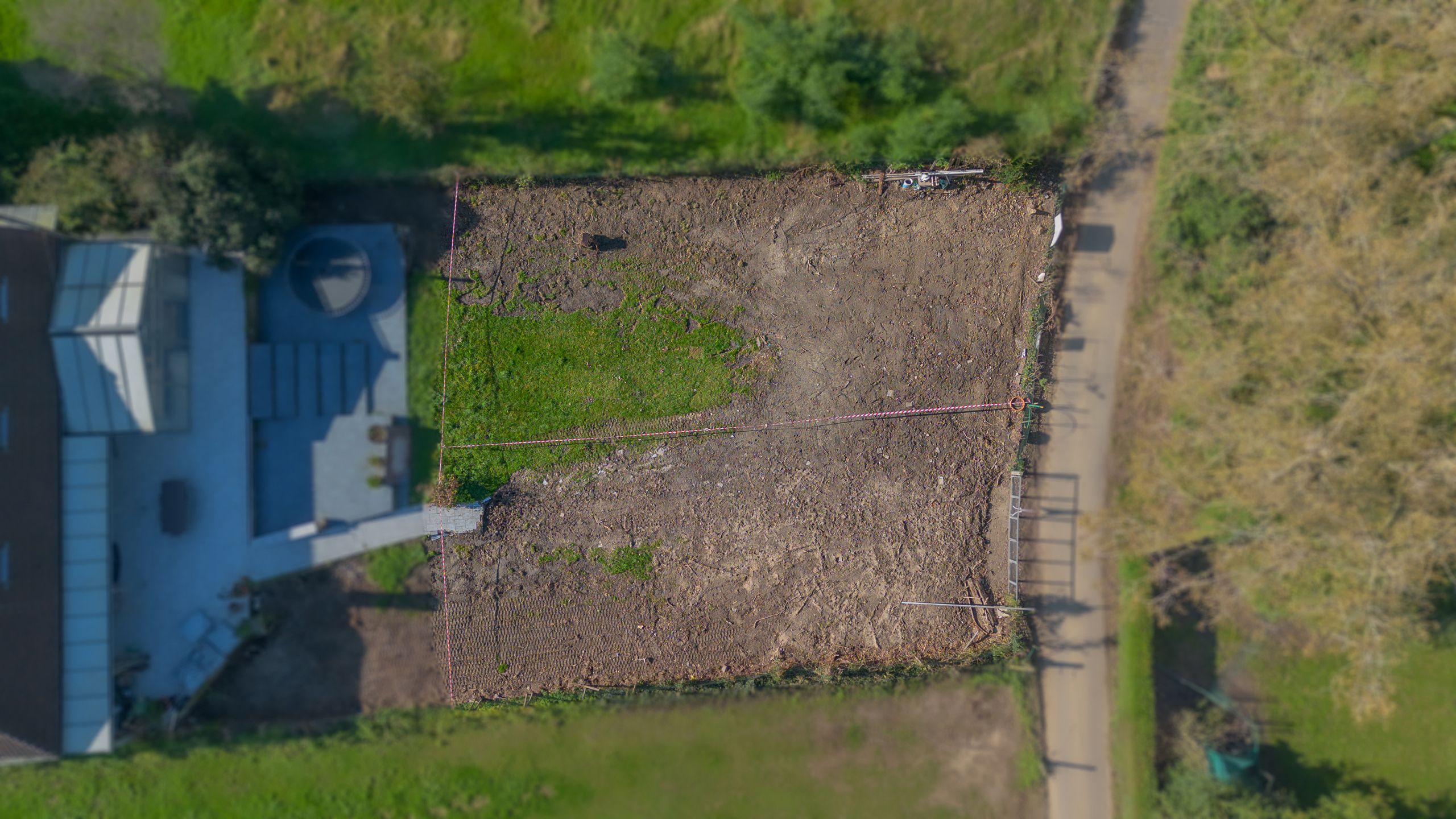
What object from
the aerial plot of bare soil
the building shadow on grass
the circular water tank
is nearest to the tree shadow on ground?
the aerial plot of bare soil

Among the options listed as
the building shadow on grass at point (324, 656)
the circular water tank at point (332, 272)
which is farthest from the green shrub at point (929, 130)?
the building shadow on grass at point (324, 656)


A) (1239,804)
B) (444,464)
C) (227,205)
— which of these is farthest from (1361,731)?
(227,205)

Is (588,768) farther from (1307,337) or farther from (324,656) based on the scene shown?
(1307,337)

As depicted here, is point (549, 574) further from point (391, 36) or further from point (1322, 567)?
point (1322, 567)

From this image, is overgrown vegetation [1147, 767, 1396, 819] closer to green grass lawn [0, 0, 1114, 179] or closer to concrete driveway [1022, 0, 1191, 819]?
concrete driveway [1022, 0, 1191, 819]

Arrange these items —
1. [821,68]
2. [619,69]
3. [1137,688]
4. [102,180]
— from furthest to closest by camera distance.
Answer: [1137,688] → [619,69] → [821,68] → [102,180]

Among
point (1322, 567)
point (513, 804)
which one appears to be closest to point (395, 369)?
point (513, 804)
